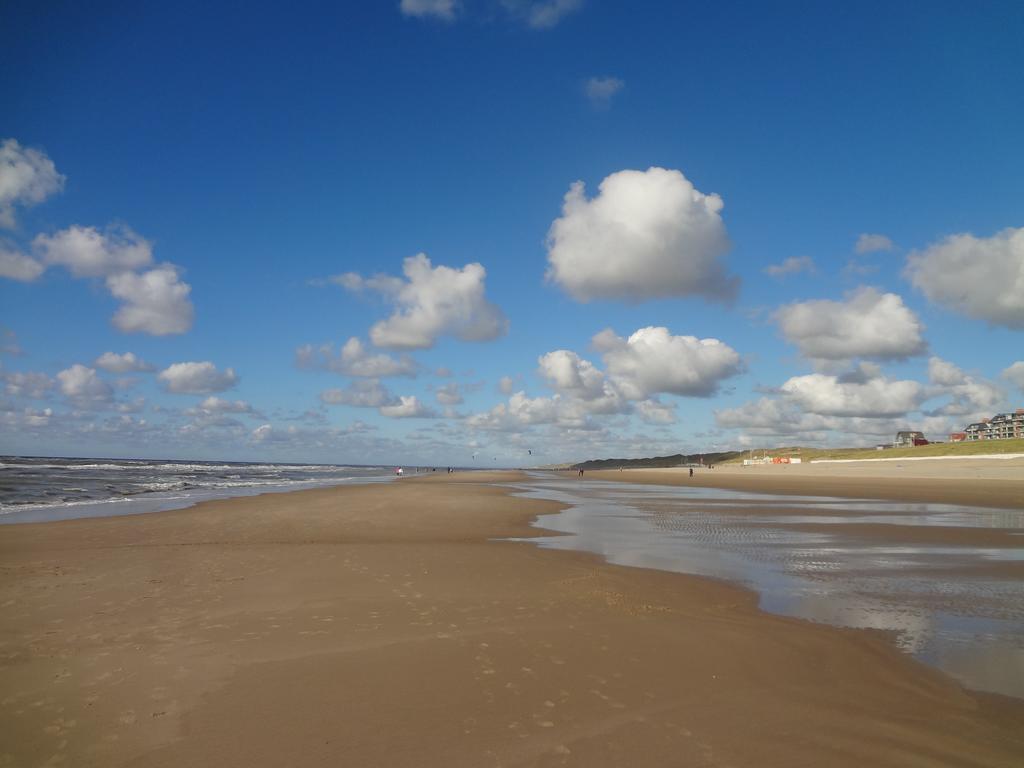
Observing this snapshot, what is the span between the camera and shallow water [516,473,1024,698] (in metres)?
8.34

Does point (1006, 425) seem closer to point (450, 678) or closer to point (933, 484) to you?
point (933, 484)

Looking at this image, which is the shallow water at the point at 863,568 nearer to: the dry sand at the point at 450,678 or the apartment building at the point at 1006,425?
the dry sand at the point at 450,678

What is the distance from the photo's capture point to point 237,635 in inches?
335

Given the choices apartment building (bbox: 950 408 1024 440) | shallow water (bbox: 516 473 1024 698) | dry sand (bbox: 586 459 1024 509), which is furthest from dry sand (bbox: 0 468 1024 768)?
apartment building (bbox: 950 408 1024 440)

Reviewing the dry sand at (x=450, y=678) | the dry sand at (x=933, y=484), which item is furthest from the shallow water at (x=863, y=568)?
the dry sand at (x=933, y=484)

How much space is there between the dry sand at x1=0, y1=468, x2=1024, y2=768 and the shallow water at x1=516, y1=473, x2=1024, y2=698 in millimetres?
817

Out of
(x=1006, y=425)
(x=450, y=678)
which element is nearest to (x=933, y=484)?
(x=450, y=678)

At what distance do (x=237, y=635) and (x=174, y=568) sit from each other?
19.8 feet

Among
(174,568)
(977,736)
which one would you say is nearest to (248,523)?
(174,568)

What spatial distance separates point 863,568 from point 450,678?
448 inches

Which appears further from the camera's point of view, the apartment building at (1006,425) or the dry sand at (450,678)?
the apartment building at (1006,425)

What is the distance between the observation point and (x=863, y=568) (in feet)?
45.3

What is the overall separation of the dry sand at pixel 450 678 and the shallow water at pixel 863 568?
2.68 ft

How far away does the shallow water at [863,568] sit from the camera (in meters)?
8.34
